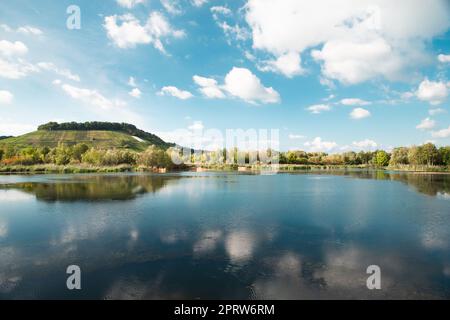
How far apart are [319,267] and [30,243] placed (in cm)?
1241

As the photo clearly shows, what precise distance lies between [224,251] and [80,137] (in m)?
164

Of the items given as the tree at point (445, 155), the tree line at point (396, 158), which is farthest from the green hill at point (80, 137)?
the tree at point (445, 155)

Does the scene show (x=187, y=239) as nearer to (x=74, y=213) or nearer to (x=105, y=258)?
(x=105, y=258)

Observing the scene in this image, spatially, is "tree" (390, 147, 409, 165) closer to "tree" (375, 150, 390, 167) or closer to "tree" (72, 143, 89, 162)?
"tree" (375, 150, 390, 167)

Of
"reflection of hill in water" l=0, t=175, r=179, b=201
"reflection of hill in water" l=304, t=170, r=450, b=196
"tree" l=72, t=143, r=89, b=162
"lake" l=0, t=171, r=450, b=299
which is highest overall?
"tree" l=72, t=143, r=89, b=162

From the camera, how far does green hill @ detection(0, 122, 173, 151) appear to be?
13575 cm

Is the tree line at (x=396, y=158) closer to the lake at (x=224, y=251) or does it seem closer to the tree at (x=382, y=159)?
the tree at (x=382, y=159)

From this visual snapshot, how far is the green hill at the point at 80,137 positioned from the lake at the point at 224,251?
132799 millimetres

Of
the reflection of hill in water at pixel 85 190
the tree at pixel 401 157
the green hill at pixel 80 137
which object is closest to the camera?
the reflection of hill in water at pixel 85 190

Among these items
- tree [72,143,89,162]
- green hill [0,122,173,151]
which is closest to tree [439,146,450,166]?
tree [72,143,89,162]

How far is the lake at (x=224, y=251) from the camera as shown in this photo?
797cm

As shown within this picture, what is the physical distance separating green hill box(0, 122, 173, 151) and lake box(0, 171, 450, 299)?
133m

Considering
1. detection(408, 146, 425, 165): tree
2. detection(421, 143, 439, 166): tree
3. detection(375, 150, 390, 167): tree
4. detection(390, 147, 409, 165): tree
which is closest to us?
detection(421, 143, 439, 166): tree
